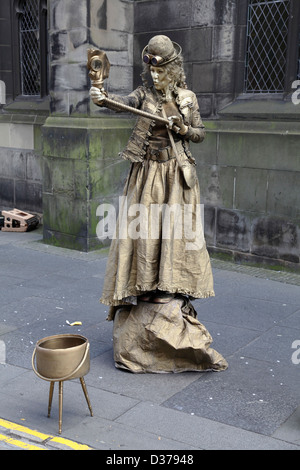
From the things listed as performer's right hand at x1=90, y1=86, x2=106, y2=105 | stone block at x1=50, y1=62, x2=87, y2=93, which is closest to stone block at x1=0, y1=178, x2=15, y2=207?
stone block at x1=50, y1=62, x2=87, y2=93

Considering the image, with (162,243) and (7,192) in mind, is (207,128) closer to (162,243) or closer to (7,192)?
(162,243)

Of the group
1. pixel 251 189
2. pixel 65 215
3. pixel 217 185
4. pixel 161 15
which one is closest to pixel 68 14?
pixel 161 15

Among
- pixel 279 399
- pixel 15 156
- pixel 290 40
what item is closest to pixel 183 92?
pixel 279 399

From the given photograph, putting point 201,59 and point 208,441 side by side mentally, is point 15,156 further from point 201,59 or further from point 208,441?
point 208,441

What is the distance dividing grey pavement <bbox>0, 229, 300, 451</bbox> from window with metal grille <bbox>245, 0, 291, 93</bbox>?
3044 mm

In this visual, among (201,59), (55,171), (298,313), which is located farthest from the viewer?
(55,171)

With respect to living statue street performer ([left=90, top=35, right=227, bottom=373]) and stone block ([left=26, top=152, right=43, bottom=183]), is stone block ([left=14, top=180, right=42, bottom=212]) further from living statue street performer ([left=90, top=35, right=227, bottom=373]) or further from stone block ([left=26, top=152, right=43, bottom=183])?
living statue street performer ([left=90, top=35, right=227, bottom=373])

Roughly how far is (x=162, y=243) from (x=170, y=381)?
1.24 meters

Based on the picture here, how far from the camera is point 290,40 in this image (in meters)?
8.46

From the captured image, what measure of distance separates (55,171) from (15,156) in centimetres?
264

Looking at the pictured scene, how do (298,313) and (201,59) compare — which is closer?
(298,313)

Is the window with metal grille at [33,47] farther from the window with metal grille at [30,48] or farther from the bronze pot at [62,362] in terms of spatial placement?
the bronze pot at [62,362]

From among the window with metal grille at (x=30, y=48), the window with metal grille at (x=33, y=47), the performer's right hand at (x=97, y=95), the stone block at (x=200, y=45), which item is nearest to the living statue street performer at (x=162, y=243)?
the performer's right hand at (x=97, y=95)

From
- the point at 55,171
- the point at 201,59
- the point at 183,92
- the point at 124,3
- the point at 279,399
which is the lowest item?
the point at 279,399
